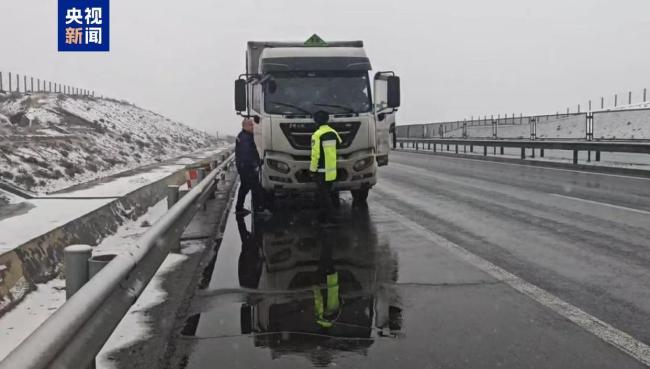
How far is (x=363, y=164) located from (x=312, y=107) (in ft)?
4.80

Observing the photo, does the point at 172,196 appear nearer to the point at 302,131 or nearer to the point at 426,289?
the point at 302,131

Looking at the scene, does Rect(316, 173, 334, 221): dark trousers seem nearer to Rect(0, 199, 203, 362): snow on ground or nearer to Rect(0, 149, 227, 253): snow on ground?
Rect(0, 199, 203, 362): snow on ground

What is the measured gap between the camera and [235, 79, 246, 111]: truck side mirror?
1109 cm

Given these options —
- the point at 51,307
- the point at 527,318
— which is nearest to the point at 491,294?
the point at 527,318

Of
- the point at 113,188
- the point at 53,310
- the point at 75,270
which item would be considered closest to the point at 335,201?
the point at 113,188

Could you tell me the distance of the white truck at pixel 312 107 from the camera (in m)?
10.2

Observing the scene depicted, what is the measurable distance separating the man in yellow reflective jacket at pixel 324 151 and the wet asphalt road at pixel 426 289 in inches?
30.4

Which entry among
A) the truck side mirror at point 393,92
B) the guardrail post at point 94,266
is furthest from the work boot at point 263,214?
the guardrail post at point 94,266

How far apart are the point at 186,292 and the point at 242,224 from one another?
14.5 ft

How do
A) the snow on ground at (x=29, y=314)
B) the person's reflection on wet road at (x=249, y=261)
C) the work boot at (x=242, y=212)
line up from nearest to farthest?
the snow on ground at (x=29, y=314) < the person's reflection on wet road at (x=249, y=261) < the work boot at (x=242, y=212)

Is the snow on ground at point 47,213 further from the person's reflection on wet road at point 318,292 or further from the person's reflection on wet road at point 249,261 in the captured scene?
the person's reflection on wet road at point 318,292

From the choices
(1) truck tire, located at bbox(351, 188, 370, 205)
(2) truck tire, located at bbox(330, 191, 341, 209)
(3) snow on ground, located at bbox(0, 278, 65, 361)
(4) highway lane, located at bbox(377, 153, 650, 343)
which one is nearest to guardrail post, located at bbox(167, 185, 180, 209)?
(3) snow on ground, located at bbox(0, 278, 65, 361)

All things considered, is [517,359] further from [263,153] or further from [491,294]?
[263,153]

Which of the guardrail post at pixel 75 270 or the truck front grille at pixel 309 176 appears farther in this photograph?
the truck front grille at pixel 309 176
